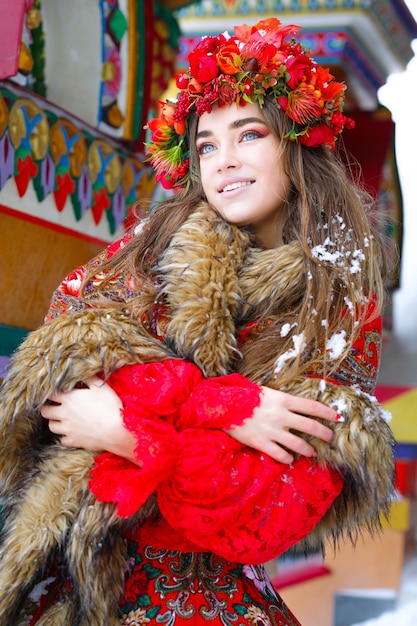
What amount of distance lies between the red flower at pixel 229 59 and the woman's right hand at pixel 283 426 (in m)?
0.76

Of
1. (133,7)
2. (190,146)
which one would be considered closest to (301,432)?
(190,146)

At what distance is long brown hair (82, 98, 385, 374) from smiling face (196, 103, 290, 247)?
3 cm

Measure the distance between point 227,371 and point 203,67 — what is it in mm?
728

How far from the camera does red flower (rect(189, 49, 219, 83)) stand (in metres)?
1.96

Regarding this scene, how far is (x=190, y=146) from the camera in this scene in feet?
6.85

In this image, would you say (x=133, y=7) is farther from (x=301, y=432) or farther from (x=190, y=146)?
(x=301, y=432)

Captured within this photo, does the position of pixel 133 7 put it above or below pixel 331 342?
above

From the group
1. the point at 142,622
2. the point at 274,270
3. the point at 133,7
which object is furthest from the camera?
the point at 133,7

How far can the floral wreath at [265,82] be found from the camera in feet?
6.35

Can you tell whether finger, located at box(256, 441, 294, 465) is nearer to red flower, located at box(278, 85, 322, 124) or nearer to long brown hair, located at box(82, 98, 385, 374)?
long brown hair, located at box(82, 98, 385, 374)

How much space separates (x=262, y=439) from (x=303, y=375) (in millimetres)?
191

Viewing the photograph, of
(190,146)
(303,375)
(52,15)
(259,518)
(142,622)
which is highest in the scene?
(52,15)

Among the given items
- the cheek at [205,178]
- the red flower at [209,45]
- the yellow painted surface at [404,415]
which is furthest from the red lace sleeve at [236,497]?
the yellow painted surface at [404,415]

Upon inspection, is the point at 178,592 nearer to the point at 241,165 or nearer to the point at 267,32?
the point at 241,165
